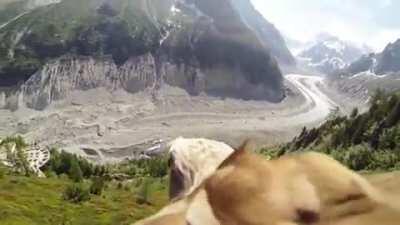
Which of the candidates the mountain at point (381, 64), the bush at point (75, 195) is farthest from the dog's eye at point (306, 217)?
the mountain at point (381, 64)

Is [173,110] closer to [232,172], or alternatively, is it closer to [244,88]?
[244,88]

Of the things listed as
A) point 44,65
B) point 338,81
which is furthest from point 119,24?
point 338,81

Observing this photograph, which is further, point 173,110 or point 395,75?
point 395,75

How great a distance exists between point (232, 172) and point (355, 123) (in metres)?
35.5

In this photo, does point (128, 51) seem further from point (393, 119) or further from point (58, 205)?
point (393, 119)

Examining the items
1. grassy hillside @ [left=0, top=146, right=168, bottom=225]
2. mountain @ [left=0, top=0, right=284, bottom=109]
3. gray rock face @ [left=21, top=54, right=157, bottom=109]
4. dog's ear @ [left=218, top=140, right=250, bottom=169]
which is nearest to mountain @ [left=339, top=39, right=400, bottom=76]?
mountain @ [left=0, top=0, right=284, bottom=109]

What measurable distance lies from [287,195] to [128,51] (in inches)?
4391

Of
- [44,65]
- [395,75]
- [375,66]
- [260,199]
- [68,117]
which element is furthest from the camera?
[375,66]

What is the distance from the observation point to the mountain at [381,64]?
16681cm

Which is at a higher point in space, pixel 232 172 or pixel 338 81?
pixel 232 172

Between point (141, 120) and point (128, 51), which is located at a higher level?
point (128, 51)

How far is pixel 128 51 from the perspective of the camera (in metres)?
111

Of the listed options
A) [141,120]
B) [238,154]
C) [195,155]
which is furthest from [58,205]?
[141,120]

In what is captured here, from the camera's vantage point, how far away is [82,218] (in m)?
28.0
